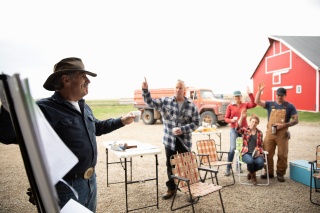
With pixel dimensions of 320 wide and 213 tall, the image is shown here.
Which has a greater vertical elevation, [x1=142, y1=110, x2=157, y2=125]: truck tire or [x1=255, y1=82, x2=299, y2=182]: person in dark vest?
[x1=255, y1=82, x2=299, y2=182]: person in dark vest

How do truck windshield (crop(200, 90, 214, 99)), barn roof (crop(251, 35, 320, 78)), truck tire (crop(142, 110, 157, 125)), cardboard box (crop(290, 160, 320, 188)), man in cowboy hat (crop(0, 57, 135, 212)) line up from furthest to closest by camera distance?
barn roof (crop(251, 35, 320, 78)), truck tire (crop(142, 110, 157, 125)), truck windshield (crop(200, 90, 214, 99)), cardboard box (crop(290, 160, 320, 188)), man in cowboy hat (crop(0, 57, 135, 212))

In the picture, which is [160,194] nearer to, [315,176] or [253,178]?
[253,178]

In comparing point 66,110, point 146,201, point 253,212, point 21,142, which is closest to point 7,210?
point 146,201

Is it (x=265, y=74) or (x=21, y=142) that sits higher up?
(x=265, y=74)

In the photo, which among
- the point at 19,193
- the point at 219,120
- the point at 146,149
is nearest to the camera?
the point at 146,149

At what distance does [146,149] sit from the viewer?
4129 millimetres

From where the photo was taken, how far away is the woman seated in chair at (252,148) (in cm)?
511

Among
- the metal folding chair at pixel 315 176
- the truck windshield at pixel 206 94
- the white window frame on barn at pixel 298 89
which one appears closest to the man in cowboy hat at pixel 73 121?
the metal folding chair at pixel 315 176

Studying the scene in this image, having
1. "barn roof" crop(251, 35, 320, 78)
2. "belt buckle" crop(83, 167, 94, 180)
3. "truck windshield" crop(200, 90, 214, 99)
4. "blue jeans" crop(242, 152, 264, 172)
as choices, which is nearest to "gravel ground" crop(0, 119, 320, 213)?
"blue jeans" crop(242, 152, 264, 172)

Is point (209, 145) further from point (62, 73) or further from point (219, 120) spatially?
point (219, 120)

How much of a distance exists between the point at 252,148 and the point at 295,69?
18.2 meters

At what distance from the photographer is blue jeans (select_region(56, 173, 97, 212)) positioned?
183 centimetres

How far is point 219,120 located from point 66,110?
1260cm

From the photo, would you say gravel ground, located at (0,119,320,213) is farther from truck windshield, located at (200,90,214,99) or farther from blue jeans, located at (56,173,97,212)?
truck windshield, located at (200,90,214,99)
